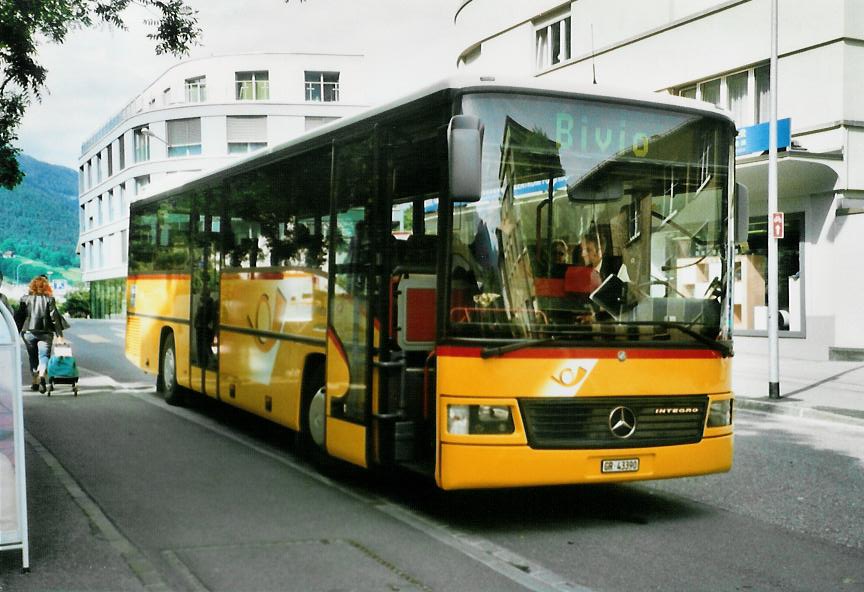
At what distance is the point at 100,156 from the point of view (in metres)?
79.8

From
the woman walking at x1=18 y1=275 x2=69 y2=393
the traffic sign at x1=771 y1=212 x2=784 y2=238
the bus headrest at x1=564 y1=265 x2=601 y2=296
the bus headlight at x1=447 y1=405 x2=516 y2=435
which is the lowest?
the bus headlight at x1=447 y1=405 x2=516 y2=435

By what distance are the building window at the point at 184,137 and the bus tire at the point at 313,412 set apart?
194 feet

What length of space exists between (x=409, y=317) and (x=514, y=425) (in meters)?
1.23

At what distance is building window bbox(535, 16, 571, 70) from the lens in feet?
98.0

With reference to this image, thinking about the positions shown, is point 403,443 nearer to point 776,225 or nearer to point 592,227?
point 592,227

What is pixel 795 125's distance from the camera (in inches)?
837

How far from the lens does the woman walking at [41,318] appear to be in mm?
15172

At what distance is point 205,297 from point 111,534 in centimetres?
591

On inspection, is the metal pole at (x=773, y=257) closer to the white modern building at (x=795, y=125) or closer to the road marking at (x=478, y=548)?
the white modern building at (x=795, y=125)

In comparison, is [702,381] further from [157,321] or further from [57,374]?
[57,374]

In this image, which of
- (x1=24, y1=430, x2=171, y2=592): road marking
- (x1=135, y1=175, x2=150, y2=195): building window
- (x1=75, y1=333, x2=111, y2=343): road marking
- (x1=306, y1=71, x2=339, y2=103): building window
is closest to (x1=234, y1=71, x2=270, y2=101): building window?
(x1=306, y1=71, x2=339, y2=103): building window

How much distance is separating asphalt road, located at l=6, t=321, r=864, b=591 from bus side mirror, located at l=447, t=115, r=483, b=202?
2191 mm

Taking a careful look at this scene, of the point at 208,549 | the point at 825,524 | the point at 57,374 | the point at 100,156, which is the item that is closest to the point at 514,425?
the point at 208,549

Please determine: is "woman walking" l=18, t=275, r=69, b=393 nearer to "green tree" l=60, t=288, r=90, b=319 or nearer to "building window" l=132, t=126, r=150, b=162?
"building window" l=132, t=126, r=150, b=162
